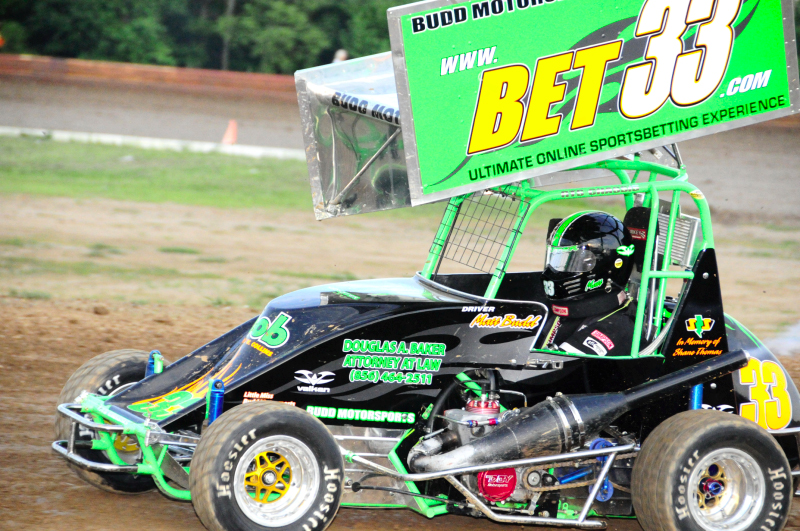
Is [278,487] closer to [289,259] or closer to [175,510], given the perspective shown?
[175,510]

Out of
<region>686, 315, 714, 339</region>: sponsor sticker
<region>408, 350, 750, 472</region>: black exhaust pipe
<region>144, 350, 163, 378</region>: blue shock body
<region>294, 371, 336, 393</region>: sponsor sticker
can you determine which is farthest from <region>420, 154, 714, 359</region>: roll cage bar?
<region>144, 350, 163, 378</region>: blue shock body

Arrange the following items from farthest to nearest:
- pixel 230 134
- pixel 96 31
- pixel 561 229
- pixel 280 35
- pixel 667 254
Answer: pixel 280 35
pixel 96 31
pixel 230 134
pixel 561 229
pixel 667 254

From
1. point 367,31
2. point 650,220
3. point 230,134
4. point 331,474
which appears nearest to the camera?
point 331,474

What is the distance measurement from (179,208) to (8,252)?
363cm

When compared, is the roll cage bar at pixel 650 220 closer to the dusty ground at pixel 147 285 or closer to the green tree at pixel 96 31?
the dusty ground at pixel 147 285

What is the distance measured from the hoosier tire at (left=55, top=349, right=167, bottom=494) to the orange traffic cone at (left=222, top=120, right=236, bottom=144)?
1586 centimetres

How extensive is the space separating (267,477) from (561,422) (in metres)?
→ 1.51

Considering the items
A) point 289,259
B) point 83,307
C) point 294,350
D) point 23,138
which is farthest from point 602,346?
point 23,138

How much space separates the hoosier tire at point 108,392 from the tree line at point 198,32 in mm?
22377

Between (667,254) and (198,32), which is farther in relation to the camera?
(198,32)

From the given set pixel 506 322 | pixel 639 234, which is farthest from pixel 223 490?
pixel 639 234

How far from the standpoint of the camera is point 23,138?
65.0 ft

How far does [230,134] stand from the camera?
21.5 metres

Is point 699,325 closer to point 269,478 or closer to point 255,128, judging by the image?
point 269,478
